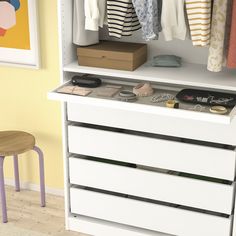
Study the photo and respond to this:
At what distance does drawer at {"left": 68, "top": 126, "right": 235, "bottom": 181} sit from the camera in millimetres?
2395

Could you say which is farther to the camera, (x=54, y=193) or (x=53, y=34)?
(x=54, y=193)

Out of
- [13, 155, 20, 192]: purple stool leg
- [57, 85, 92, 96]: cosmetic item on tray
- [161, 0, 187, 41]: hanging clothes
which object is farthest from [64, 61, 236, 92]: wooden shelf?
[13, 155, 20, 192]: purple stool leg

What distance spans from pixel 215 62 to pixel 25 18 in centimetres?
123

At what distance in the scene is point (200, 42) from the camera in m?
2.23

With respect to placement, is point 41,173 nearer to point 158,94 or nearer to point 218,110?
point 158,94

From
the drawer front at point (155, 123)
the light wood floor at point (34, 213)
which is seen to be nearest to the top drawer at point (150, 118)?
the drawer front at point (155, 123)

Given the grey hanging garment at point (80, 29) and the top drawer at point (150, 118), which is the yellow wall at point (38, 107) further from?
the top drawer at point (150, 118)

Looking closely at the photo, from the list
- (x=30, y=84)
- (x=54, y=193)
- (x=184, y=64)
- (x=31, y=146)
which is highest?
(x=184, y=64)

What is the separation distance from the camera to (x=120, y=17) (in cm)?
238

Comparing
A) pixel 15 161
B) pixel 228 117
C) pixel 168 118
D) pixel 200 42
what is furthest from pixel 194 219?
pixel 15 161

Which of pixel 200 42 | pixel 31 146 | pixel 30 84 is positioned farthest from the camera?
pixel 30 84

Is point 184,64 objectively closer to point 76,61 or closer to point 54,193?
point 76,61

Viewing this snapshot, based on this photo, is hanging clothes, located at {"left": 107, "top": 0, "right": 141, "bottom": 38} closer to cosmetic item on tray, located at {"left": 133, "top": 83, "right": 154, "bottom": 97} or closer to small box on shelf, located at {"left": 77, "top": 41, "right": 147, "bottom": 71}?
small box on shelf, located at {"left": 77, "top": 41, "right": 147, "bottom": 71}

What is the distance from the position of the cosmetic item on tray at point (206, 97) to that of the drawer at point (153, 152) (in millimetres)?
241
